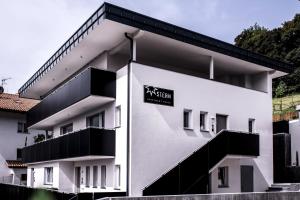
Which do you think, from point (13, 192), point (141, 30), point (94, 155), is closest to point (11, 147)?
point (13, 192)

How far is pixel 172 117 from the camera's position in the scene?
21828 mm

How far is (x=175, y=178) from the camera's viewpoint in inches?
780

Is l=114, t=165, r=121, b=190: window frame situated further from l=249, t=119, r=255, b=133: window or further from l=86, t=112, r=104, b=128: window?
l=249, t=119, r=255, b=133: window

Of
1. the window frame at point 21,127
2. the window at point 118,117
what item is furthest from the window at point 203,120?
the window frame at point 21,127

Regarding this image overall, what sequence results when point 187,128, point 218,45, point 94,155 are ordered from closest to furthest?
point 94,155
point 187,128
point 218,45

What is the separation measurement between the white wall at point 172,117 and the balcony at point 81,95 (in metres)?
1.89

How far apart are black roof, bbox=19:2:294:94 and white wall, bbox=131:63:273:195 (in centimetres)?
187

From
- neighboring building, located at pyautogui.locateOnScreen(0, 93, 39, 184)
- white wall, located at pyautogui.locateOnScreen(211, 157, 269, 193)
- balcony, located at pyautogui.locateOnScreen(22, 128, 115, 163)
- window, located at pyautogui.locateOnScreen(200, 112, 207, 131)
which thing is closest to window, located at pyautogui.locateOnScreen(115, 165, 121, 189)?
balcony, located at pyautogui.locateOnScreen(22, 128, 115, 163)

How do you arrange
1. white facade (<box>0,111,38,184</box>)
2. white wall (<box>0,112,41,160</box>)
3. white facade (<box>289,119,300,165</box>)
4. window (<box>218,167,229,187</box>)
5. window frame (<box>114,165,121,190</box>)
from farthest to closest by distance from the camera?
white wall (<box>0,112,41,160</box>), white facade (<box>0,111,38,184</box>), white facade (<box>289,119,300,165</box>), window (<box>218,167,229,187</box>), window frame (<box>114,165,121,190</box>)

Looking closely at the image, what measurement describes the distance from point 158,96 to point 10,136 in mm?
26188

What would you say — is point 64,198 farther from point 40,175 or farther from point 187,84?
point 40,175

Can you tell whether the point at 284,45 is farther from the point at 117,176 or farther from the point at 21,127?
the point at 117,176

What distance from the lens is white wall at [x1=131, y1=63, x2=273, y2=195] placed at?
66.7 feet

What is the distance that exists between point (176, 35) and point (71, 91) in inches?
265
